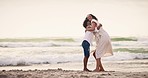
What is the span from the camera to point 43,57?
Result: 17.1 m

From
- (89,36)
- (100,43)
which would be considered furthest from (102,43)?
(89,36)

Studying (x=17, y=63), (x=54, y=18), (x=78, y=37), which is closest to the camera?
(x=17, y=63)

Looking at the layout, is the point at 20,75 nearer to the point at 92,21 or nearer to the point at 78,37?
the point at 92,21

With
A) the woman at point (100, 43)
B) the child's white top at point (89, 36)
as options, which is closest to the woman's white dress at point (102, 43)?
the woman at point (100, 43)

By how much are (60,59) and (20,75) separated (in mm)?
5863

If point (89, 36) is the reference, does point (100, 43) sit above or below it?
below

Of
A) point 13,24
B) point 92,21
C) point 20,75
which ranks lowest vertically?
point 20,75

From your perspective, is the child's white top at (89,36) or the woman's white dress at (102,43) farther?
the child's white top at (89,36)

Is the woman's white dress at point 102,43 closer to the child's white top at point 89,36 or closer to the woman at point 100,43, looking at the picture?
the woman at point 100,43

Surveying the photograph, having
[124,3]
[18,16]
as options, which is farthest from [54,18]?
[124,3]

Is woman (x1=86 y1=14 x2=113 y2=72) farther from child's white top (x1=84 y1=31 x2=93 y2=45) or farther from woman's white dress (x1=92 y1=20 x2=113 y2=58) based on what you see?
child's white top (x1=84 y1=31 x2=93 y2=45)

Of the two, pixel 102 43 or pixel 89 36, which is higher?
pixel 89 36

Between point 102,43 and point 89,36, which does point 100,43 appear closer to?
point 102,43

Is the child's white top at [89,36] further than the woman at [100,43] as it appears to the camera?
Yes
